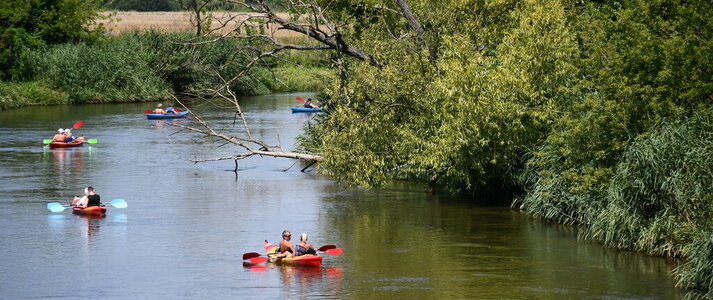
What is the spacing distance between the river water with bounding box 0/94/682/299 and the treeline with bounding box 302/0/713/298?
990 mm

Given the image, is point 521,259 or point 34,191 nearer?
point 521,259

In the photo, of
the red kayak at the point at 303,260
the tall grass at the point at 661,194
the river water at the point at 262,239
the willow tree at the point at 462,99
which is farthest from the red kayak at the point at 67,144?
the tall grass at the point at 661,194

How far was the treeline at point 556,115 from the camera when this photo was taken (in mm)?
23109

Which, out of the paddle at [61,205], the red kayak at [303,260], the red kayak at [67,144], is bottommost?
the red kayak at [303,260]

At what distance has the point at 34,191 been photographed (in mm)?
33375

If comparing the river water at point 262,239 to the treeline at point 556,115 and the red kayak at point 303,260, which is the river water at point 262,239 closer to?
the red kayak at point 303,260

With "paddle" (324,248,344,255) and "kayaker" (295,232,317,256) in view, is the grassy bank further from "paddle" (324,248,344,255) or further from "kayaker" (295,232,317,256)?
"kayaker" (295,232,317,256)

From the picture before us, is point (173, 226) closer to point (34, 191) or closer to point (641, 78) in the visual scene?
point (34, 191)

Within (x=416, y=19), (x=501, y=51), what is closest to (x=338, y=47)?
(x=416, y=19)

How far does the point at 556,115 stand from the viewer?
28375mm

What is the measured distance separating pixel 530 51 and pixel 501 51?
39.2 inches

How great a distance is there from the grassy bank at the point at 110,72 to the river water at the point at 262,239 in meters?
26.1

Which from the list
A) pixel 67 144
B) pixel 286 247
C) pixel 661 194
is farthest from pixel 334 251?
pixel 67 144

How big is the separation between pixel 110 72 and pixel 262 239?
149 ft
